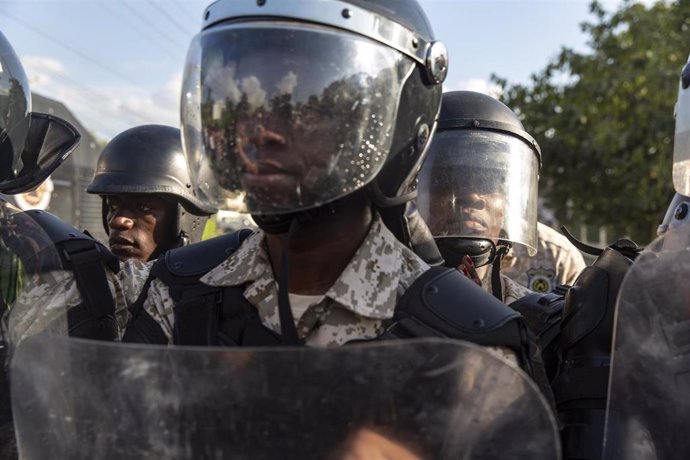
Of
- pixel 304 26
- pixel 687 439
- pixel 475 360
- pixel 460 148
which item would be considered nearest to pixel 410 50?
pixel 304 26

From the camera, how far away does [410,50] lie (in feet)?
5.92

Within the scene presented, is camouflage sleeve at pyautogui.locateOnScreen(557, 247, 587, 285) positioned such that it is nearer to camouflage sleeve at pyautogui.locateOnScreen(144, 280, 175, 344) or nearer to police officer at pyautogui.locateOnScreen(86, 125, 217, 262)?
police officer at pyautogui.locateOnScreen(86, 125, 217, 262)

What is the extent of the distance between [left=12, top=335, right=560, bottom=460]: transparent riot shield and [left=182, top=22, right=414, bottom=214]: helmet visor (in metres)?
0.51

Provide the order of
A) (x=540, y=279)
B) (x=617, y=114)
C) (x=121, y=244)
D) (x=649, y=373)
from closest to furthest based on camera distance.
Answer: (x=649, y=373)
(x=121, y=244)
(x=540, y=279)
(x=617, y=114)

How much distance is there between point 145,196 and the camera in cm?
372

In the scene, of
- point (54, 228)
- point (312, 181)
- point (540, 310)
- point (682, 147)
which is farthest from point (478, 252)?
point (54, 228)

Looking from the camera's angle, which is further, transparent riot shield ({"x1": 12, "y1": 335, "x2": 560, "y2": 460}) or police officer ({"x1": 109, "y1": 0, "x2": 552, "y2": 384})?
police officer ({"x1": 109, "y1": 0, "x2": 552, "y2": 384})

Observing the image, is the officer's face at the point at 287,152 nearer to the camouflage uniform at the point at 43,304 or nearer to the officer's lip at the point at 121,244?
the camouflage uniform at the point at 43,304

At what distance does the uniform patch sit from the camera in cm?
442

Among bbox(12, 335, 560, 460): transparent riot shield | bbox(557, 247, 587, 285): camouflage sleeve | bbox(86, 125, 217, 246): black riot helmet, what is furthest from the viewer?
bbox(557, 247, 587, 285): camouflage sleeve

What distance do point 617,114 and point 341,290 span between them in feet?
30.9

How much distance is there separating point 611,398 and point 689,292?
25cm

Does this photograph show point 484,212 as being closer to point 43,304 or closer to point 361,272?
point 361,272

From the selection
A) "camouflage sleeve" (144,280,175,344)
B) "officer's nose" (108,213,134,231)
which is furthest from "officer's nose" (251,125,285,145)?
"officer's nose" (108,213,134,231)
